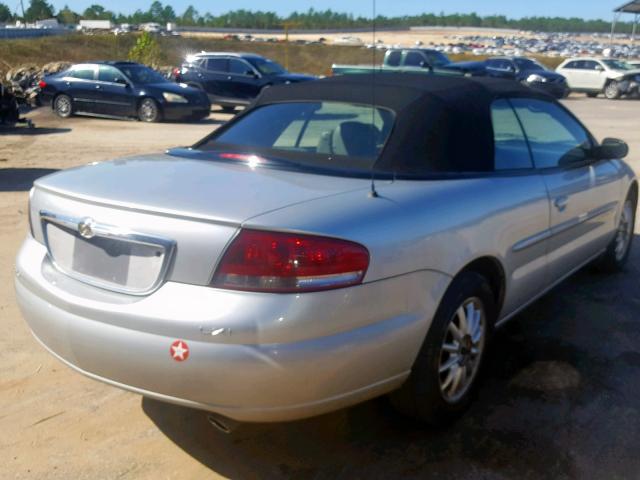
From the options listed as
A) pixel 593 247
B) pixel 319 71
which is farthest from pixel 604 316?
pixel 319 71

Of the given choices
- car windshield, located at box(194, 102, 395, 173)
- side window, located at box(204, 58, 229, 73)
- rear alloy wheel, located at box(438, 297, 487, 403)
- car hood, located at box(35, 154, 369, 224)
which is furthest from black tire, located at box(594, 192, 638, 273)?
side window, located at box(204, 58, 229, 73)

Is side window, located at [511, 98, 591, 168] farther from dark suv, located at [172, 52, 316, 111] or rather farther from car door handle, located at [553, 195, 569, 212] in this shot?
dark suv, located at [172, 52, 316, 111]

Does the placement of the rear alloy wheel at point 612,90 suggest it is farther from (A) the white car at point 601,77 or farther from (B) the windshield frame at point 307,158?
(B) the windshield frame at point 307,158

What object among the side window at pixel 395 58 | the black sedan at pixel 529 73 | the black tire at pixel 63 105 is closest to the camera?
the black tire at pixel 63 105

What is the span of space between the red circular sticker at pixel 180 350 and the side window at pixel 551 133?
245cm

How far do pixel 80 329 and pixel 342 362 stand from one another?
3.32ft

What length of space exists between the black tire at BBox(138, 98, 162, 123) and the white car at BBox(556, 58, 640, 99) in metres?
20.2

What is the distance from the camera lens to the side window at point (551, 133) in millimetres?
4238

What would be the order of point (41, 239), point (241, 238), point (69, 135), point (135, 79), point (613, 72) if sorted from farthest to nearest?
point (613, 72), point (135, 79), point (69, 135), point (41, 239), point (241, 238)

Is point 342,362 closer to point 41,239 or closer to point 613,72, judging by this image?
point 41,239

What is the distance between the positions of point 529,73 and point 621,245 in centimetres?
2556

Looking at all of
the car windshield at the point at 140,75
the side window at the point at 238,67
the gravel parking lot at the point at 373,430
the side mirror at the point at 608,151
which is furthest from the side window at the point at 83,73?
the side mirror at the point at 608,151

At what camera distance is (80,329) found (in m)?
2.80

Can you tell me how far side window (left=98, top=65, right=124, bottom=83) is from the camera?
18339 millimetres
